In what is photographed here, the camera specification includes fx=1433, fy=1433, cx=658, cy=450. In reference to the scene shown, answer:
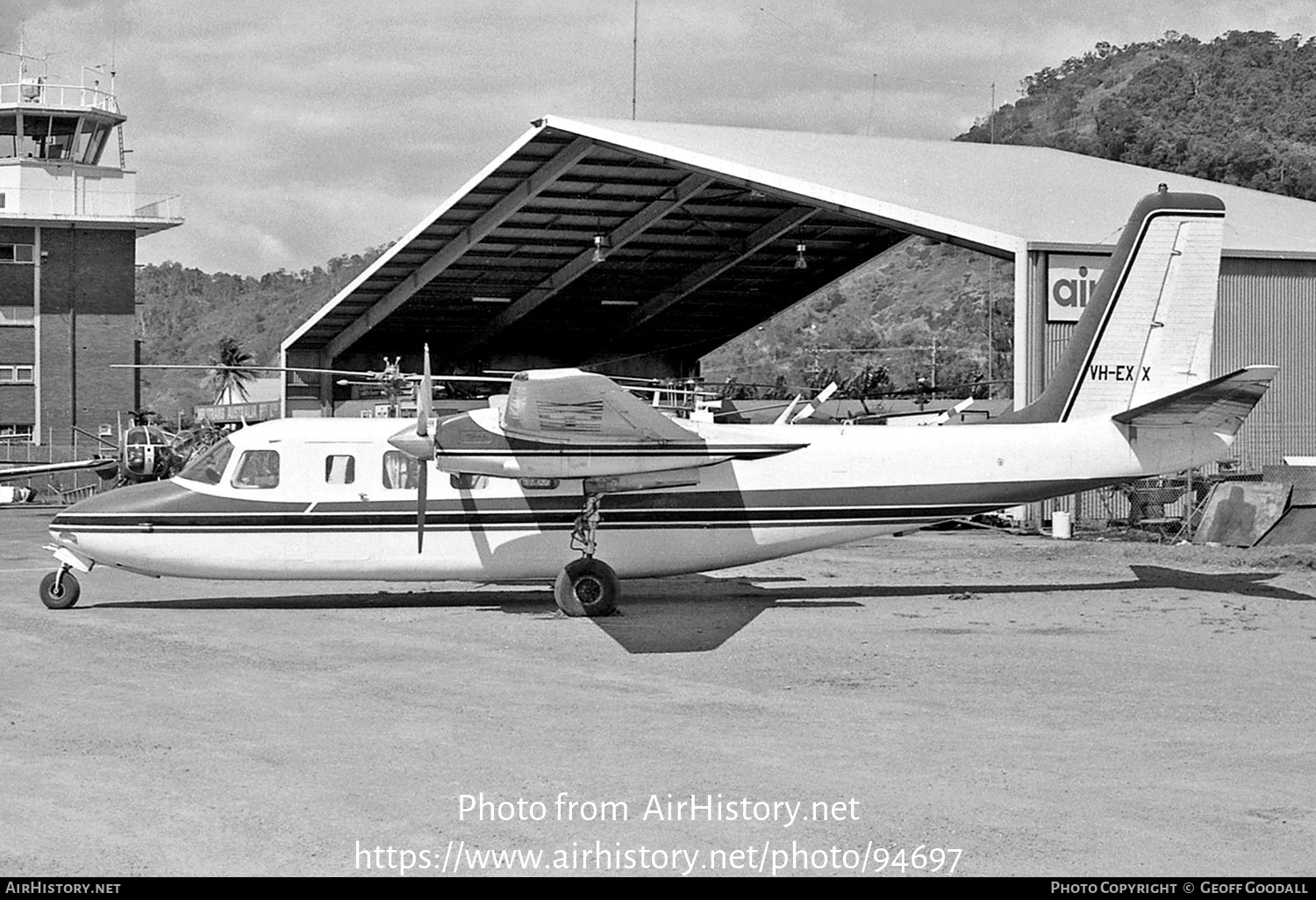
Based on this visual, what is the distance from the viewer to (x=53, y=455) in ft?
173

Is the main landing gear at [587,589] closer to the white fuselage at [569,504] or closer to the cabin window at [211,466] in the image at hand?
the white fuselage at [569,504]

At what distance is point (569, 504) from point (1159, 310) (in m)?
8.09

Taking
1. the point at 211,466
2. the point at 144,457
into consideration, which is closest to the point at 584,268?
the point at 144,457

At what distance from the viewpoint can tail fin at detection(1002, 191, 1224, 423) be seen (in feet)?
60.4

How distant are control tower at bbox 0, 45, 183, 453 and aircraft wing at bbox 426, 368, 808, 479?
44245 millimetres

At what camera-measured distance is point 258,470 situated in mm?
16984

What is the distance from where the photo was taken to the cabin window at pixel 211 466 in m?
17.0

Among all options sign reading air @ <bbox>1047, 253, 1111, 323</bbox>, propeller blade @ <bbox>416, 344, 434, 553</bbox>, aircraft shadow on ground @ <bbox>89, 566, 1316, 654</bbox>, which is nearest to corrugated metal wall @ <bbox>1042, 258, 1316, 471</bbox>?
sign reading air @ <bbox>1047, 253, 1111, 323</bbox>

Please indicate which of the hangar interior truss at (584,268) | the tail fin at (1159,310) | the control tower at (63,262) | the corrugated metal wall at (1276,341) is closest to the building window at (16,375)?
the control tower at (63,262)

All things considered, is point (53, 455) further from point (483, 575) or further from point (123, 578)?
point (483, 575)

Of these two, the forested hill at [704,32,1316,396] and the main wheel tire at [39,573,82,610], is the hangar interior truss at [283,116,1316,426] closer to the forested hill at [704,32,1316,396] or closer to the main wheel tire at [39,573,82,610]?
the main wheel tire at [39,573,82,610]

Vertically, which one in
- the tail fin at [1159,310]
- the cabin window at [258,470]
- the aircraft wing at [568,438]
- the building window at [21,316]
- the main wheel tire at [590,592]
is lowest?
the main wheel tire at [590,592]

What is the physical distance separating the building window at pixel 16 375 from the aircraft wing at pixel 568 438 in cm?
4640
